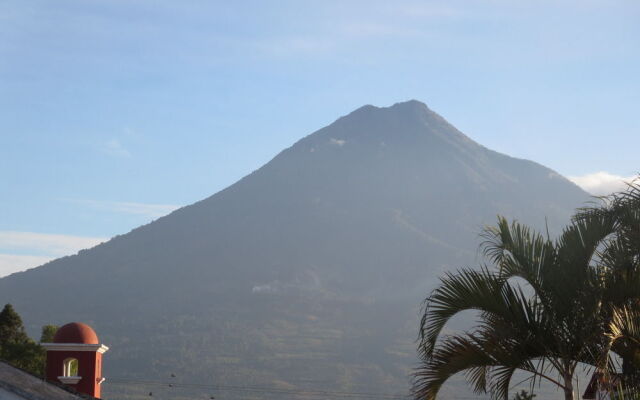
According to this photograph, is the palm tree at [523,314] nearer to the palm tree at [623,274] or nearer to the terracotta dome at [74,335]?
the palm tree at [623,274]

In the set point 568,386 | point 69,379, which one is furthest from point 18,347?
point 568,386

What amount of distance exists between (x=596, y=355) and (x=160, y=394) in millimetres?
139932

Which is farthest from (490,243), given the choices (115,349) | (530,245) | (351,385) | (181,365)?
(115,349)

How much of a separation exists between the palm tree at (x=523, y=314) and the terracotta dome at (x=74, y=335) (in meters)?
22.3

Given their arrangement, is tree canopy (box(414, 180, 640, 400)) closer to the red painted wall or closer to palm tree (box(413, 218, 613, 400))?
palm tree (box(413, 218, 613, 400))

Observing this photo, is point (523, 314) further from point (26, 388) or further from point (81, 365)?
point (81, 365)

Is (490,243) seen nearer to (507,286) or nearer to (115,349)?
(507,286)

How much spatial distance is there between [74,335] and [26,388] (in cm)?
1663

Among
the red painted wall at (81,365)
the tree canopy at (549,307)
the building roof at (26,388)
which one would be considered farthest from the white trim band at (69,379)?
the tree canopy at (549,307)

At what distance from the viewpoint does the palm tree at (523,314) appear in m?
8.30

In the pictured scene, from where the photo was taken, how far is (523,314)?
848 cm

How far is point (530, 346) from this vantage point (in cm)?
845

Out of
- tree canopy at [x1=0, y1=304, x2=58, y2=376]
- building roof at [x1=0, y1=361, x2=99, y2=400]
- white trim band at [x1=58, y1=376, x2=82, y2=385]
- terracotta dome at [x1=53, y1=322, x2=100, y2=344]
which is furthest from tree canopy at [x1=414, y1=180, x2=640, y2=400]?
tree canopy at [x1=0, y1=304, x2=58, y2=376]

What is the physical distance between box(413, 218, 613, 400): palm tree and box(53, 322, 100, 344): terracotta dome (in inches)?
879
